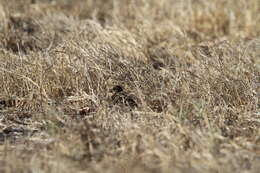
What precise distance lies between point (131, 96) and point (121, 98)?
3.0 inches

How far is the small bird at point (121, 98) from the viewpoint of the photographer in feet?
12.3

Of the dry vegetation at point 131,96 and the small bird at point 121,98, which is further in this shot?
the small bird at point 121,98

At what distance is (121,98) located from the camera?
3816mm

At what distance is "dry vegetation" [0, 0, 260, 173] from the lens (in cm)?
283

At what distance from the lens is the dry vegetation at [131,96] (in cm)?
283

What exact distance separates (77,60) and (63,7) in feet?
8.70

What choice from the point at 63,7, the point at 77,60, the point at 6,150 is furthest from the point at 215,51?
the point at 63,7

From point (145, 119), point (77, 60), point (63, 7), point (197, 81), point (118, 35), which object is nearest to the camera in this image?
point (145, 119)

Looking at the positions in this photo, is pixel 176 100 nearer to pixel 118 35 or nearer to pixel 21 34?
pixel 118 35

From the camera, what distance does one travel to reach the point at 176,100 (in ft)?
11.4

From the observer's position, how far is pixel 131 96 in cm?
380

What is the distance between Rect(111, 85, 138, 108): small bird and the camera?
3.75 metres

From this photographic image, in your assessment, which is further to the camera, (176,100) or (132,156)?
(176,100)

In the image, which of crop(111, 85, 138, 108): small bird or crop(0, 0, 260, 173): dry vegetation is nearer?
crop(0, 0, 260, 173): dry vegetation
